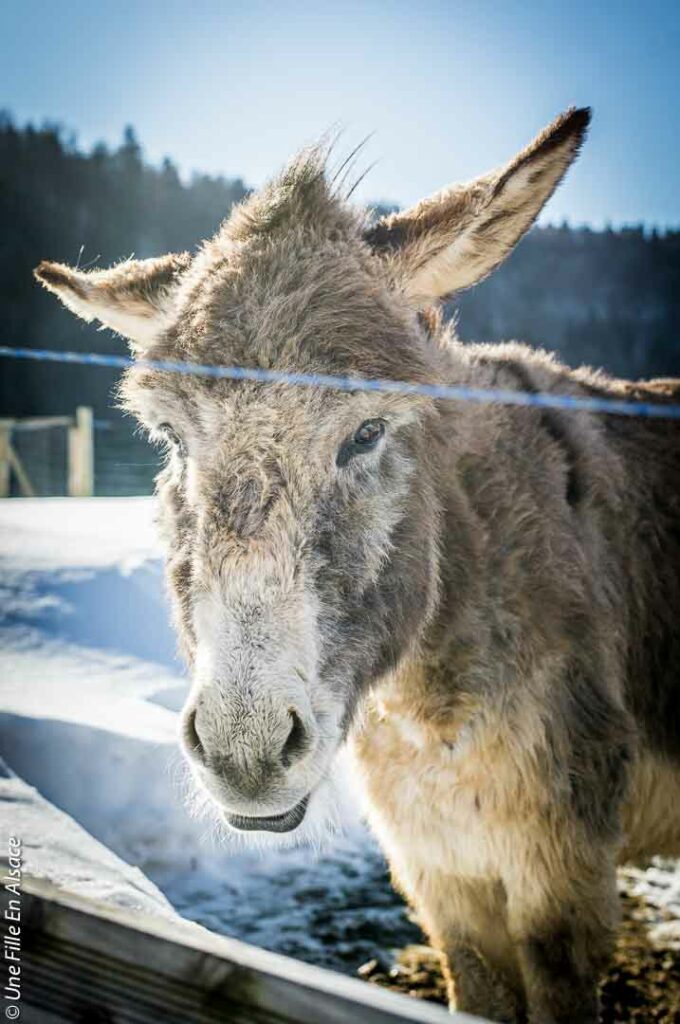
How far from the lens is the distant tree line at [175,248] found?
346 cm

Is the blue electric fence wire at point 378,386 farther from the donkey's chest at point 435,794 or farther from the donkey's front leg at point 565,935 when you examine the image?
the donkey's front leg at point 565,935

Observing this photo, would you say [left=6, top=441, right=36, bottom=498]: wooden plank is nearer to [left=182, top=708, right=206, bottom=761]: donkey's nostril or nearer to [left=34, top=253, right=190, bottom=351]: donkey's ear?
[left=34, top=253, right=190, bottom=351]: donkey's ear

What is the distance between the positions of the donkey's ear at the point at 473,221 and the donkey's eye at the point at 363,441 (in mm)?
409

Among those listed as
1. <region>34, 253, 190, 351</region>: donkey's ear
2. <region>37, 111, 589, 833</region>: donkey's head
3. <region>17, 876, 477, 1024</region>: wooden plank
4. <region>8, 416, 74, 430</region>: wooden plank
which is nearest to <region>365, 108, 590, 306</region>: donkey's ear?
<region>37, 111, 589, 833</region>: donkey's head

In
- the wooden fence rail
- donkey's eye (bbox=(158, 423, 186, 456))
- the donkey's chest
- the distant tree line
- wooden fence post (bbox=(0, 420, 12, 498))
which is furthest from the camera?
the wooden fence rail

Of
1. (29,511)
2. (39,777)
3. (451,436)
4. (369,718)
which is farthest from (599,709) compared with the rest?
(29,511)

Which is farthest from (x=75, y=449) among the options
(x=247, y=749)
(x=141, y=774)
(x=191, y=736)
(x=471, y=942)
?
(x=247, y=749)

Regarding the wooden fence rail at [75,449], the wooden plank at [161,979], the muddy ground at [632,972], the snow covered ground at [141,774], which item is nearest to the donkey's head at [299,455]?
the wooden plank at [161,979]

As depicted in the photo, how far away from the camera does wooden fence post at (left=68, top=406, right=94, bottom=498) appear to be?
762 centimetres

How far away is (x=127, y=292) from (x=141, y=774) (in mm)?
2056

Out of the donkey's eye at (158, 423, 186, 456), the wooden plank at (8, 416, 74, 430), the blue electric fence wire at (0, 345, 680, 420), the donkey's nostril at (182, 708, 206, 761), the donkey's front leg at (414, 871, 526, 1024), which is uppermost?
the blue electric fence wire at (0, 345, 680, 420)

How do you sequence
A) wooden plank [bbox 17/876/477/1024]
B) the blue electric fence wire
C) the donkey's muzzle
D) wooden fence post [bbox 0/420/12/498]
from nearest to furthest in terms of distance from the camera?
wooden plank [bbox 17/876/477/1024], the donkey's muzzle, the blue electric fence wire, wooden fence post [bbox 0/420/12/498]

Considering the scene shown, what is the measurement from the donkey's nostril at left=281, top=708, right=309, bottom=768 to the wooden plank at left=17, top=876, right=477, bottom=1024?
0.30 m

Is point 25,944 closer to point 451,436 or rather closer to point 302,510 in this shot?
point 302,510
